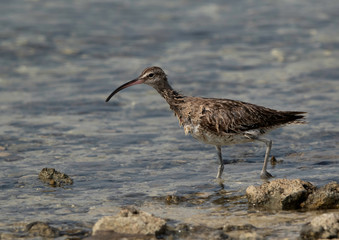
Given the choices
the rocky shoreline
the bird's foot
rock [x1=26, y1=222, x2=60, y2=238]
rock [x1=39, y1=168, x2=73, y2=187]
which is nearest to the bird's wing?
the bird's foot

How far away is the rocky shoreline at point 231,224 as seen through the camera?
755cm

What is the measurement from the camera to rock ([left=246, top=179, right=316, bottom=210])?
864cm

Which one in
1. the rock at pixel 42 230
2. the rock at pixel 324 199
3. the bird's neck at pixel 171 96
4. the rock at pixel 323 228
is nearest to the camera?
the rock at pixel 323 228

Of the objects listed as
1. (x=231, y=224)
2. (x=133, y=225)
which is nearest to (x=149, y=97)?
(x=231, y=224)

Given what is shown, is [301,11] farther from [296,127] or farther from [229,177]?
[229,177]

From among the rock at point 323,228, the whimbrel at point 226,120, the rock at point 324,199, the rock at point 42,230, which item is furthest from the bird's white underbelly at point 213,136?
the rock at point 42,230

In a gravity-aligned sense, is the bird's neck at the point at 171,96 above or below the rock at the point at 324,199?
above

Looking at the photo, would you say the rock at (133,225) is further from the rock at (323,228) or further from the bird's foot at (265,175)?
the bird's foot at (265,175)

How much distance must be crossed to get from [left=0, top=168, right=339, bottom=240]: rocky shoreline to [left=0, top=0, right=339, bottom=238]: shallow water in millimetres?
247

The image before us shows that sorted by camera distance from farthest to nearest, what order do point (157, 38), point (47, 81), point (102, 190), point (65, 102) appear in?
point (157, 38) → point (47, 81) → point (65, 102) → point (102, 190)

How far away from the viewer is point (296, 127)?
13336mm

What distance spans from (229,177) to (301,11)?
1375 cm

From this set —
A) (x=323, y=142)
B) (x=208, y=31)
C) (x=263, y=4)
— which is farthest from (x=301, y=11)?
(x=323, y=142)

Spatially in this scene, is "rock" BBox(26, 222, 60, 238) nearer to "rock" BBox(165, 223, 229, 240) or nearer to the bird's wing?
"rock" BBox(165, 223, 229, 240)
